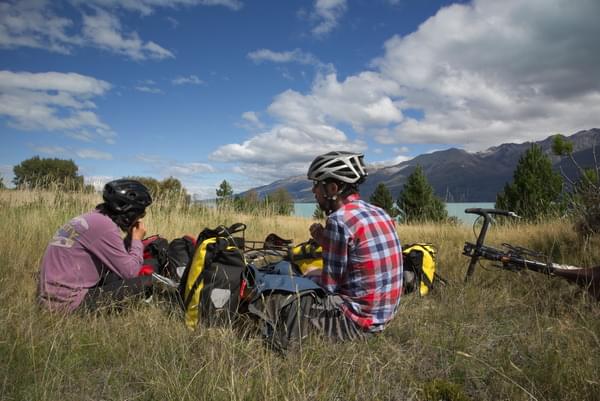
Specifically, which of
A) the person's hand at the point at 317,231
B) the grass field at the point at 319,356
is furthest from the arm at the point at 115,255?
the person's hand at the point at 317,231

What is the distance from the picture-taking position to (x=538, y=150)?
26.8 meters

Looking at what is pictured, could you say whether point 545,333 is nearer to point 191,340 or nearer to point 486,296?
point 486,296

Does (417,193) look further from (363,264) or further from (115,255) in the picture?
(115,255)

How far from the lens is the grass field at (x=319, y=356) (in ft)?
6.53

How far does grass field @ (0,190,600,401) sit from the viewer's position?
6.53 feet

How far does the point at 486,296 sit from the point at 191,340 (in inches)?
127

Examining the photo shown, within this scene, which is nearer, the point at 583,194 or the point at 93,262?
the point at 93,262

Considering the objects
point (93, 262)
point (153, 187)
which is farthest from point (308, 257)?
point (153, 187)

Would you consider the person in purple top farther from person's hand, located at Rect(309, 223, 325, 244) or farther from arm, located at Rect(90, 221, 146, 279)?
→ person's hand, located at Rect(309, 223, 325, 244)

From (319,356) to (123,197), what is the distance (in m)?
2.50

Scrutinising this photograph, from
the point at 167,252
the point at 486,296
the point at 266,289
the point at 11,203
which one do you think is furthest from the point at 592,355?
the point at 11,203

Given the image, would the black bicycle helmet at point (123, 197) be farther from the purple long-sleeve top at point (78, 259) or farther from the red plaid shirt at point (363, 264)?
the red plaid shirt at point (363, 264)

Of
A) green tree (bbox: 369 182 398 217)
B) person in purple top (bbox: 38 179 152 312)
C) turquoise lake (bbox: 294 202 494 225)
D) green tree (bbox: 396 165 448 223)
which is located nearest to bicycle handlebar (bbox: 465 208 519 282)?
turquoise lake (bbox: 294 202 494 225)

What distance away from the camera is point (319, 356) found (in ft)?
7.88
